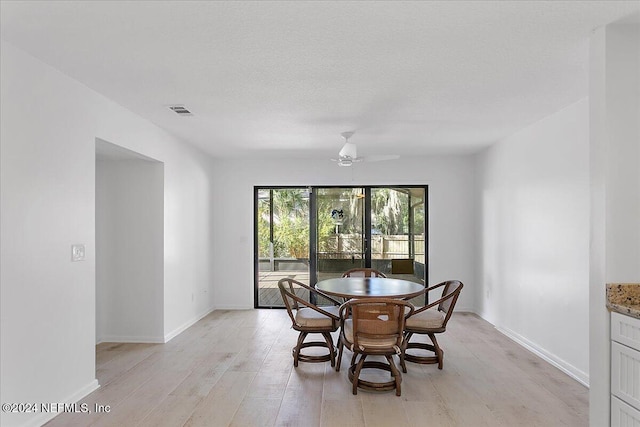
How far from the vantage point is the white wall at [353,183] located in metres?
6.43

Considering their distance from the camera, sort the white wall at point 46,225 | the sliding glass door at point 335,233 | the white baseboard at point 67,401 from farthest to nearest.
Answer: the sliding glass door at point 335,233 → the white baseboard at point 67,401 → the white wall at point 46,225

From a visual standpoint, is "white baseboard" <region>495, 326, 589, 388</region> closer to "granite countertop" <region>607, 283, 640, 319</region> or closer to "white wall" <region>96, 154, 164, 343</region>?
"granite countertop" <region>607, 283, 640, 319</region>

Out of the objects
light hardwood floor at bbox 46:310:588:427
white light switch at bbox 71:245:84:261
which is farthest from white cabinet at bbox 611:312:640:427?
white light switch at bbox 71:245:84:261

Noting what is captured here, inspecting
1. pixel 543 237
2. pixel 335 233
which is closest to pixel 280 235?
pixel 335 233

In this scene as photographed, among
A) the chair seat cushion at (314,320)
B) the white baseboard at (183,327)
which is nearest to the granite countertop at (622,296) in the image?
the chair seat cushion at (314,320)

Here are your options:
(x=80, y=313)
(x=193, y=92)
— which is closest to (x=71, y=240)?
(x=80, y=313)

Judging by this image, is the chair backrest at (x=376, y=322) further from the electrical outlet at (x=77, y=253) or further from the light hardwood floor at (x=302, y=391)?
the electrical outlet at (x=77, y=253)

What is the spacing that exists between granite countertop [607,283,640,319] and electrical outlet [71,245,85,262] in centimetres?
352

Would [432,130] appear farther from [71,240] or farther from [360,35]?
[71,240]

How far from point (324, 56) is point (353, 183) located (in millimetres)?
4060

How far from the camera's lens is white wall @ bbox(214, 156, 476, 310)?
6426 millimetres

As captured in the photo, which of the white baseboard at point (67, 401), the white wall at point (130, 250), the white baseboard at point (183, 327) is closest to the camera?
the white baseboard at point (67, 401)

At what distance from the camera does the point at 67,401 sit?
302 centimetres

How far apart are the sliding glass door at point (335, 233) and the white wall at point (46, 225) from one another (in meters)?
3.15
